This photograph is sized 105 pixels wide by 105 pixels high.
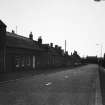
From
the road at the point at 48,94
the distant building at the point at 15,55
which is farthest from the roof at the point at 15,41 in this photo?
the road at the point at 48,94

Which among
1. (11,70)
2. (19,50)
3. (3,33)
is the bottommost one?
(11,70)

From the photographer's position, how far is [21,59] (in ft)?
115

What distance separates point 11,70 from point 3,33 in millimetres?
6399

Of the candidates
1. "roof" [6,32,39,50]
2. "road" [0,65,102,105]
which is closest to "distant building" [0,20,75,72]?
"roof" [6,32,39,50]

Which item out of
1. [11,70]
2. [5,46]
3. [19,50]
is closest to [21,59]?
[19,50]

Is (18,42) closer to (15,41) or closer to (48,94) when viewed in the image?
(15,41)

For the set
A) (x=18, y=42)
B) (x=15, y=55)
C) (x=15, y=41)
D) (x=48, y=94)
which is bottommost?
(x=48, y=94)

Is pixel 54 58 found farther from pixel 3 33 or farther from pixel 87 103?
pixel 87 103

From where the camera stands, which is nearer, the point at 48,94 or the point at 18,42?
the point at 48,94

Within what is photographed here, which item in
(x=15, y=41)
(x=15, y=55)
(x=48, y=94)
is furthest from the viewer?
(x=15, y=41)

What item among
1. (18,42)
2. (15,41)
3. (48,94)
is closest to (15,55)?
(15,41)

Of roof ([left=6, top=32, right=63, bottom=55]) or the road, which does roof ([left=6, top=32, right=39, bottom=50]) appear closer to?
roof ([left=6, top=32, right=63, bottom=55])

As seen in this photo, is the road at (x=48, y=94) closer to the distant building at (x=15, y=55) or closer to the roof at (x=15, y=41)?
the distant building at (x=15, y=55)

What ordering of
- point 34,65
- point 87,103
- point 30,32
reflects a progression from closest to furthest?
Result: point 87,103, point 34,65, point 30,32
